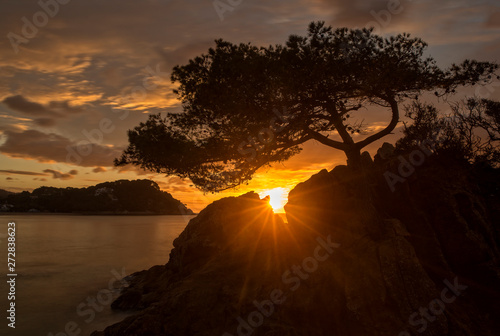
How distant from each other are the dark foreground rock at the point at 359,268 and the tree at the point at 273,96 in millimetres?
2719

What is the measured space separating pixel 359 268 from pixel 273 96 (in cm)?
765

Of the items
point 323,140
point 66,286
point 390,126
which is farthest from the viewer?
point 66,286

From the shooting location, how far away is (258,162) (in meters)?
14.5

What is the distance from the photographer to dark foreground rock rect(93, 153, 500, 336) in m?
10.8

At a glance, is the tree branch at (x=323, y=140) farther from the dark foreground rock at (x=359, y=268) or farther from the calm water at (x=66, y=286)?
the calm water at (x=66, y=286)

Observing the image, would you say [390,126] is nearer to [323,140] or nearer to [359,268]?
[323,140]

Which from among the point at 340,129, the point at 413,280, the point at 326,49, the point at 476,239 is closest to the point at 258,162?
the point at 340,129

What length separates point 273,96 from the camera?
41.4 ft

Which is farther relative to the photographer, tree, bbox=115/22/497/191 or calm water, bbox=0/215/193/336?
calm water, bbox=0/215/193/336

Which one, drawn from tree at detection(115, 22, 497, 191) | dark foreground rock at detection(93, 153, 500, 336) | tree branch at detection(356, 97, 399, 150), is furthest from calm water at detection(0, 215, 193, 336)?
tree branch at detection(356, 97, 399, 150)

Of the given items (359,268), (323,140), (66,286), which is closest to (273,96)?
(323,140)

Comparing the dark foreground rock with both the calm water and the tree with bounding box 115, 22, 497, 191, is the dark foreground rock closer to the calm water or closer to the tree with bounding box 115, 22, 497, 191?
the tree with bounding box 115, 22, 497, 191

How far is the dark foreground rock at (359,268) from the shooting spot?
1079cm

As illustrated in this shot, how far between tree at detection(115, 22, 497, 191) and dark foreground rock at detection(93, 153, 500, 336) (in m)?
2.72
